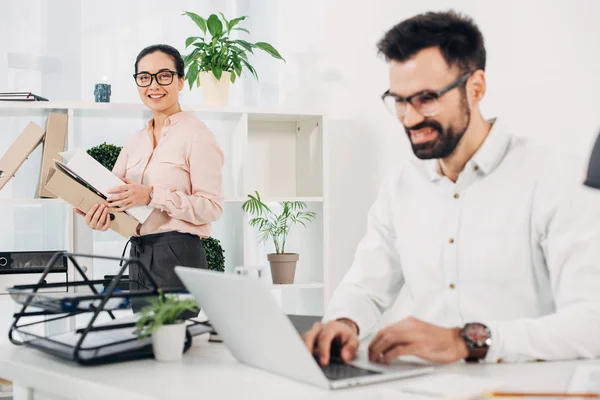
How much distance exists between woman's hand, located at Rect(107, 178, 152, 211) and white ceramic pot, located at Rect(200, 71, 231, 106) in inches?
41.7

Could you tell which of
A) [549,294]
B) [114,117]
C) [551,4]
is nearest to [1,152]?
[114,117]

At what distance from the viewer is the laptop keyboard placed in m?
1.19

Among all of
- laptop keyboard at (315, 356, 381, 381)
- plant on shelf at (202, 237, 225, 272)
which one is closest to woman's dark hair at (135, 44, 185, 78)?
plant on shelf at (202, 237, 225, 272)

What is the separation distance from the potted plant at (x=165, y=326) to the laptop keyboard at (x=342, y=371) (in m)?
0.26

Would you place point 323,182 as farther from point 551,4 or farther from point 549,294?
point 549,294

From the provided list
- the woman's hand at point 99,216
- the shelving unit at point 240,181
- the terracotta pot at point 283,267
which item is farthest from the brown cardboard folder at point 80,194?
the terracotta pot at point 283,267

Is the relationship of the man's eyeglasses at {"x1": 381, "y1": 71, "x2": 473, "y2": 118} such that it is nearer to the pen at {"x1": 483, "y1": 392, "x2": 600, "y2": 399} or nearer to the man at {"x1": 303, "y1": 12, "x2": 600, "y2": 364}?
the man at {"x1": 303, "y1": 12, "x2": 600, "y2": 364}

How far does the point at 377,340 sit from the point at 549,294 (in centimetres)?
55

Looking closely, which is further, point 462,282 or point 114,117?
point 114,117

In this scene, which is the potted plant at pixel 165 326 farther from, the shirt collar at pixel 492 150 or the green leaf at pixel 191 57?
the green leaf at pixel 191 57

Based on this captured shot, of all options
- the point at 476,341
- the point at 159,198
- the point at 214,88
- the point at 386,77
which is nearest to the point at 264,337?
the point at 476,341

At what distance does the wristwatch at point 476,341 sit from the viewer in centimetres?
136

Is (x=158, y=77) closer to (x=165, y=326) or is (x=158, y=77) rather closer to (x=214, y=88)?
(x=214, y=88)

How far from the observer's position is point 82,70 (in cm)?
429
